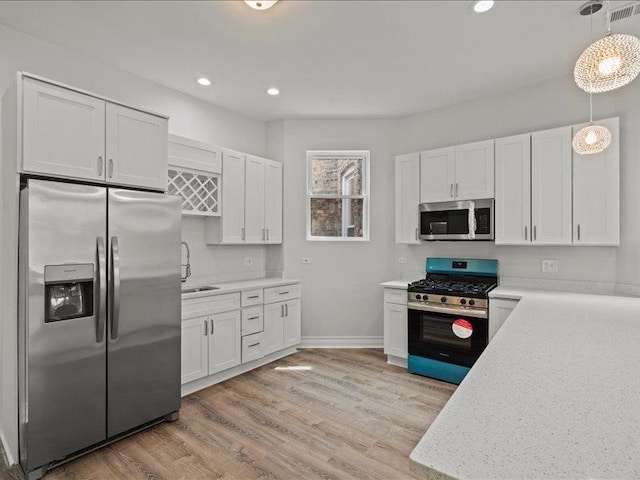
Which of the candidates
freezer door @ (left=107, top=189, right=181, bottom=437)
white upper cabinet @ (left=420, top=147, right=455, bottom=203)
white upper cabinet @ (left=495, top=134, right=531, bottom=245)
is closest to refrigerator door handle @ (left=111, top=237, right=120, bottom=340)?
freezer door @ (left=107, top=189, right=181, bottom=437)

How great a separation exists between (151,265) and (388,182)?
3.09 meters

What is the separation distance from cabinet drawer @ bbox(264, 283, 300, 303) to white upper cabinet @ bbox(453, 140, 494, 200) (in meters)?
2.15

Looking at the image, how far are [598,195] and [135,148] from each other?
12.5 feet

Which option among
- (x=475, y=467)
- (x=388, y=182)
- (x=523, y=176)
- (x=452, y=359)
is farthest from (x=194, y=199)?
(x=475, y=467)

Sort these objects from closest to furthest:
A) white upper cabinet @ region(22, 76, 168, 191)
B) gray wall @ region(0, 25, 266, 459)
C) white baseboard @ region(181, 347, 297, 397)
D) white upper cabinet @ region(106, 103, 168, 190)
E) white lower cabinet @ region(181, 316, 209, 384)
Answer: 1. white upper cabinet @ region(22, 76, 168, 191)
2. gray wall @ region(0, 25, 266, 459)
3. white upper cabinet @ region(106, 103, 168, 190)
4. white lower cabinet @ region(181, 316, 209, 384)
5. white baseboard @ region(181, 347, 297, 397)

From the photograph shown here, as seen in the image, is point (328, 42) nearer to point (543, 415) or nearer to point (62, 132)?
point (62, 132)

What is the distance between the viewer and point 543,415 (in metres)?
0.84

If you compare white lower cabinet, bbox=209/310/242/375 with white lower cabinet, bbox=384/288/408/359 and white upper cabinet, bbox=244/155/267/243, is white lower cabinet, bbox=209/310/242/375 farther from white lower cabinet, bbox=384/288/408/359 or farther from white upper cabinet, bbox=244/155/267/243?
white lower cabinet, bbox=384/288/408/359

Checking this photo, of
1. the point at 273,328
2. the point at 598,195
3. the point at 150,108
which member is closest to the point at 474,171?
the point at 598,195

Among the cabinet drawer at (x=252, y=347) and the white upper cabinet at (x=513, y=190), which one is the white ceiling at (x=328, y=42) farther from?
the cabinet drawer at (x=252, y=347)

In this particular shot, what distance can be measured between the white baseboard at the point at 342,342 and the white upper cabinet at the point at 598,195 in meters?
2.52

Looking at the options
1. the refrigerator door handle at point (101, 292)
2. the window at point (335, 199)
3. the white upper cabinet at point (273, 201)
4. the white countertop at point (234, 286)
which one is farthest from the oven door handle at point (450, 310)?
the refrigerator door handle at point (101, 292)

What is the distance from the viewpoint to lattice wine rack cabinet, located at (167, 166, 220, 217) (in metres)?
3.54

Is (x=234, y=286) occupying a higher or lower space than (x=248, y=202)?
lower
